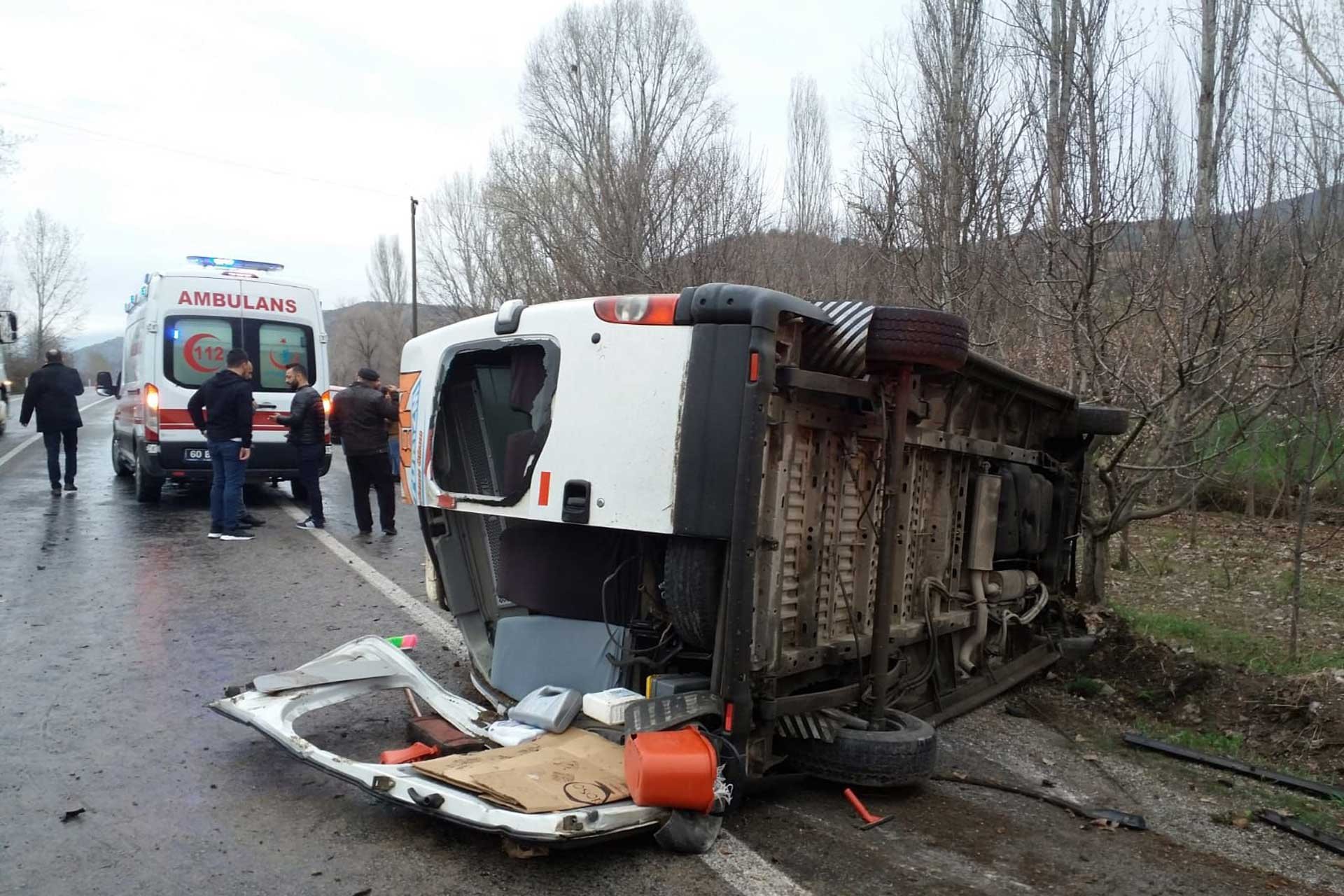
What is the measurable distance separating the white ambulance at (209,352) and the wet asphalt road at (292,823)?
17.0 feet

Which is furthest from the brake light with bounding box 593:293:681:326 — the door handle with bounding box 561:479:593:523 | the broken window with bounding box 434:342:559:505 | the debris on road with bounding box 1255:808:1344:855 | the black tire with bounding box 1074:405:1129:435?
the black tire with bounding box 1074:405:1129:435

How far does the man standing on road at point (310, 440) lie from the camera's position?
10.7 m

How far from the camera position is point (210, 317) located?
11.4m

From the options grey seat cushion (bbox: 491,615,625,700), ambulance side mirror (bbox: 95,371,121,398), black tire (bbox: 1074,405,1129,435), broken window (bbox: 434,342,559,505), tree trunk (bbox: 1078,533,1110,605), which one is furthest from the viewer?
ambulance side mirror (bbox: 95,371,121,398)

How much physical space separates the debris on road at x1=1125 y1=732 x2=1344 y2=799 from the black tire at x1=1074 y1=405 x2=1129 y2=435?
219cm

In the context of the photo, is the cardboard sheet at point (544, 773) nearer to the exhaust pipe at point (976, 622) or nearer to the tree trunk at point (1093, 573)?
A: the exhaust pipe at point (976, 622)

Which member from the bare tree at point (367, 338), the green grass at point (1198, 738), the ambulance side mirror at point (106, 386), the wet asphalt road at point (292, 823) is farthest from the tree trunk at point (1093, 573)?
the bare tree at point (367, 338)

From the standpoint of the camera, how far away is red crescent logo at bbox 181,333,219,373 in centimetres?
1125

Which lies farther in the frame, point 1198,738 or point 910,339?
point 1198,738

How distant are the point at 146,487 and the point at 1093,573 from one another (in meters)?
10.5

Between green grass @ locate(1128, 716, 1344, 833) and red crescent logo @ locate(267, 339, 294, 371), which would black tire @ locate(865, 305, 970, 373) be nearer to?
green grass @ locate(1128, 716, 1344, 833)

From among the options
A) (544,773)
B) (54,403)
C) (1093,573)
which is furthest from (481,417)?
(54,403)

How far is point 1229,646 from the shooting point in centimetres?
783

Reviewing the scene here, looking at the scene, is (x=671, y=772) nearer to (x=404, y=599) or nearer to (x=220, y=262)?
(x=404, y=599)
